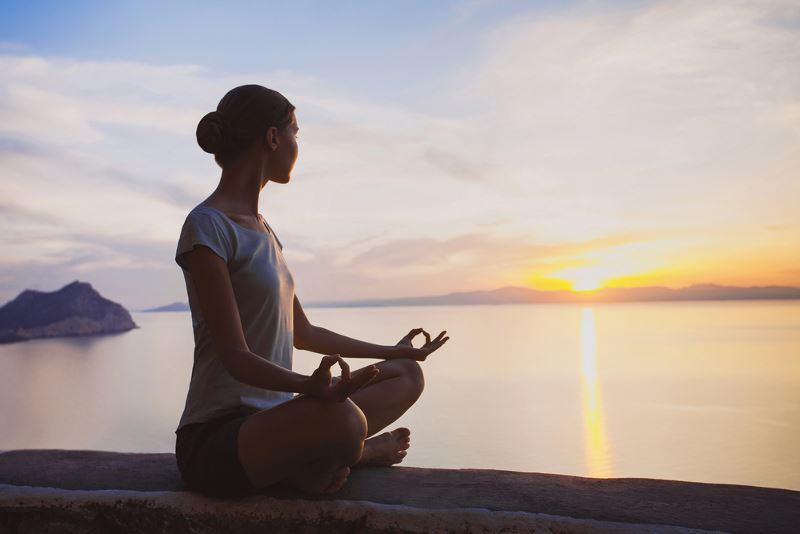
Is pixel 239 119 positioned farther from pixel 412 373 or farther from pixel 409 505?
pixel 409 505

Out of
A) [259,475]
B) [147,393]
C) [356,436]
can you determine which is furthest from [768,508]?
[147,393]

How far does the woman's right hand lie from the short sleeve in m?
0.52

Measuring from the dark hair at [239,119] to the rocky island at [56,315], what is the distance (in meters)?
63.2

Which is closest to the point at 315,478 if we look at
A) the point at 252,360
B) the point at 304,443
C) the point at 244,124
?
the point at 304,443

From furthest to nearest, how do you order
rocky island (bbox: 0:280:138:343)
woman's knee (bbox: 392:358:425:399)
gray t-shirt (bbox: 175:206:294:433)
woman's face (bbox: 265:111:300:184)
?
rocky island (bbox: 0:280:138:343) < woman's knee (bbox: 392:358:425:399) < woman's face (bbox: 265:111:300:184) < gray t-shirt (bbox: 175:206:294:433)

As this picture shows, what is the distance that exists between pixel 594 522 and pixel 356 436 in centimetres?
80

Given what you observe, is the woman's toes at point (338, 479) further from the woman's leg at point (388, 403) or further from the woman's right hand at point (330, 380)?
the woman's right hand at point (330, 380)

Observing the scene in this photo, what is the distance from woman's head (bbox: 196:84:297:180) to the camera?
7.23 feet

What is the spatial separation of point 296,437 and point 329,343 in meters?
0.79

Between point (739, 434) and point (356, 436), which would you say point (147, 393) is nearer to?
point (739, 434)

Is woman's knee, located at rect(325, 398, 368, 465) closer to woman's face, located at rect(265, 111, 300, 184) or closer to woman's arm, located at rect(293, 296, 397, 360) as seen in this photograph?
woman's arm, located at rect(293, 296, 397, 360)

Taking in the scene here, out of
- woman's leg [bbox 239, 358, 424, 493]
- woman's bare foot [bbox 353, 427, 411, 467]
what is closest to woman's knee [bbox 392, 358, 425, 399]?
woman's bare foot [bbox 353, 427, 411, 467]

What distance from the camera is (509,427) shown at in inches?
782

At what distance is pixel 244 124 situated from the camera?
222 centimetres
